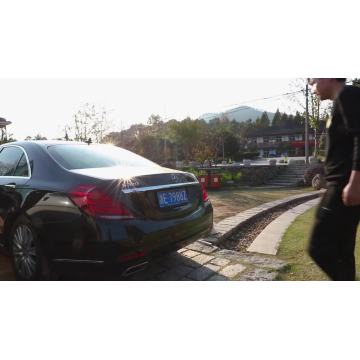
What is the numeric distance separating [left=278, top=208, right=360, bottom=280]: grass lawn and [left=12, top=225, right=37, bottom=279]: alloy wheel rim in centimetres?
230

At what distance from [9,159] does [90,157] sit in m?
1.03

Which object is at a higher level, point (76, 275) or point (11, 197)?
point (11, 197)

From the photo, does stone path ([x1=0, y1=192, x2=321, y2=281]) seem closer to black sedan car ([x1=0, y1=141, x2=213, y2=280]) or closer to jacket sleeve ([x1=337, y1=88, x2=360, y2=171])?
black sedan car ([x1=0, y1=141, x2=213, y2=280])

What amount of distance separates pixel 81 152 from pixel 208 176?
9.28m

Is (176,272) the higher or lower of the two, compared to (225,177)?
lower

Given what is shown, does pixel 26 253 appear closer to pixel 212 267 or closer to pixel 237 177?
pixel 212 267

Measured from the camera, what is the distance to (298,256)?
3451 mm

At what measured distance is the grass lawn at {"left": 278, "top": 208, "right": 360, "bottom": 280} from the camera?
9.54 feet

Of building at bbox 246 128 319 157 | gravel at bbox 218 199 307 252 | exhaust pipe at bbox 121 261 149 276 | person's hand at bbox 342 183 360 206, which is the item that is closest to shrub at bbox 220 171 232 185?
gravel at bbox 218 199 307 252

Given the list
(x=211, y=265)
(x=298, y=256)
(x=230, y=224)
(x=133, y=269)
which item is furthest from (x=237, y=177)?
(x=133, y=269)

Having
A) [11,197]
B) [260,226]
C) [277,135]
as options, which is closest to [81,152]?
[11,197]

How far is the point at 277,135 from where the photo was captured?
209 feet

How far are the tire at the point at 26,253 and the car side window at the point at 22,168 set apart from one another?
0.43 meters

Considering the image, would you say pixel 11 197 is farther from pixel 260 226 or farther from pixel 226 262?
pixel 260 226
